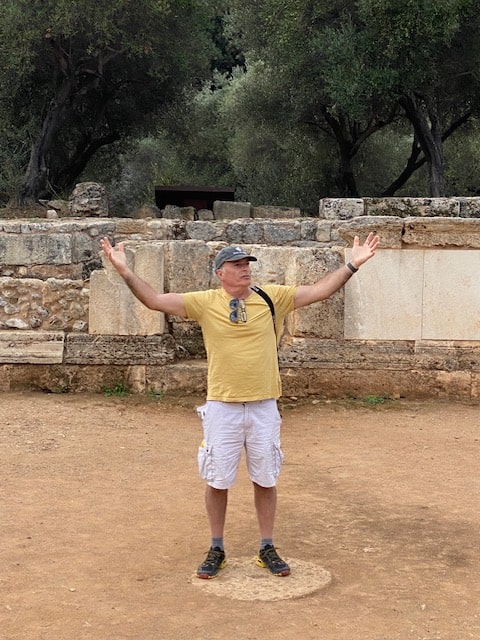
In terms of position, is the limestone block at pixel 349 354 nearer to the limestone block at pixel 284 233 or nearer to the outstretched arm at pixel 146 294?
the outstretched arm at pixel 146 294

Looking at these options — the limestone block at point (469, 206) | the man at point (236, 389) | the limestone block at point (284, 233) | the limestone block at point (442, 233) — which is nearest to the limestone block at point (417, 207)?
the limestone block at point (469, 206)

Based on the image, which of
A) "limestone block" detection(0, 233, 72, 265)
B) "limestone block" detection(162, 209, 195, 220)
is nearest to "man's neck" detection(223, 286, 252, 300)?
"limestone block" detection(0, 233, 72, 265)

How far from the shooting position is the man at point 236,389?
4344mm

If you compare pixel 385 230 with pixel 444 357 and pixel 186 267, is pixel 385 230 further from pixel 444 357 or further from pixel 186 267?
pixel 186 267

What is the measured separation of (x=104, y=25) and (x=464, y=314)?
1468 cm

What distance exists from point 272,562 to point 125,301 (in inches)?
191

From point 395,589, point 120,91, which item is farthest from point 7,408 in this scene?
point 120,91

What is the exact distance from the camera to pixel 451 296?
342 inches

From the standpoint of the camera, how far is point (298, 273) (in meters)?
8.68

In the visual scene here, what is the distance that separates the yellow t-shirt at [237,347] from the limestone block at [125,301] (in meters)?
4.27

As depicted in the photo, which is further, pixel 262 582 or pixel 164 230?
pixel 164 230

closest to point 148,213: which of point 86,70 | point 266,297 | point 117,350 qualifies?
point 86,70

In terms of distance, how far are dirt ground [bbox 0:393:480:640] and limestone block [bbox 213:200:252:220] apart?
1270 centimetres

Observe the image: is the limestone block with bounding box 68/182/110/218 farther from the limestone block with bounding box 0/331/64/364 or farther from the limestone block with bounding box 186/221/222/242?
the limestone block with bounding box 0/331/64/364
